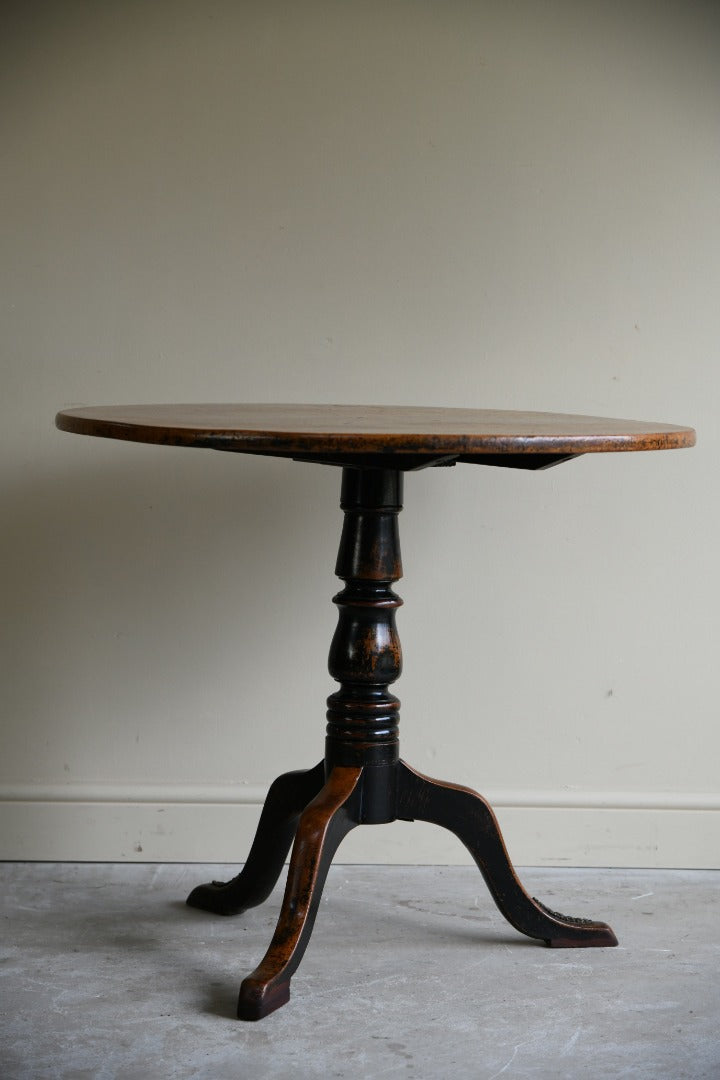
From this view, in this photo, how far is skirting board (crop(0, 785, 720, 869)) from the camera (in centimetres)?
223

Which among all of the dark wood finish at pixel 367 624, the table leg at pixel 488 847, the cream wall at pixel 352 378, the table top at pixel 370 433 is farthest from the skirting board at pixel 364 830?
the table top at pixel 370 433

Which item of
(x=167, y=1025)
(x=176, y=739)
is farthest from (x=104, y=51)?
(x=167, y=1025)

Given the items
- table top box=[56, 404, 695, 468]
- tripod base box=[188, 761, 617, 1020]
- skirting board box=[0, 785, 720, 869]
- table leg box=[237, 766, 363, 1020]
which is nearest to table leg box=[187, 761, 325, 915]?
tripod base box=[188, 761, 617, 1020]

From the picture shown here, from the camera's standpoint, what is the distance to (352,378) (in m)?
2.20

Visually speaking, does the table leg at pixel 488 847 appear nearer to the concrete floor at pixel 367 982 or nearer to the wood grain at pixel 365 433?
the concrete floor at pixel 367 982

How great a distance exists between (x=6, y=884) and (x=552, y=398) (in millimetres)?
1301

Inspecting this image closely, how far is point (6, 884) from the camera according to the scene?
6.88 feet

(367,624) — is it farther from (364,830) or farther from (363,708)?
(364,830)

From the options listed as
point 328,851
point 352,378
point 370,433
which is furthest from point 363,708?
point 352,378

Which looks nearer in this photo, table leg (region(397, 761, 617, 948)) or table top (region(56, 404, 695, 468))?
table top (region(56, 404, 695, 468))

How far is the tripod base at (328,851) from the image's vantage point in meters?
1.62

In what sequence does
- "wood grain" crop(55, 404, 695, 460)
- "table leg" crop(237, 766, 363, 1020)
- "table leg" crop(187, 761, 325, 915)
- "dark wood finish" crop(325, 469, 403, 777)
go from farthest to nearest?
"table leg" crop(187, 761, 325, 915)
"dark wood finish" crop(325, 469, 403, 777)
"table leg" crop(237, 766, 363, 1020)
"wood grain" crop(55, 404, 695, 460)

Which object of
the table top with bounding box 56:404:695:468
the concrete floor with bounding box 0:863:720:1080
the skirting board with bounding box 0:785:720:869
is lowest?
the concrete floor with bounding box 0:863:720:1080

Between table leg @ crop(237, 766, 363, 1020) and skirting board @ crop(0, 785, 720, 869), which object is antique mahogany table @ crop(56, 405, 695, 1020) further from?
skirting board @ crop(0, 785, 720, 869)
